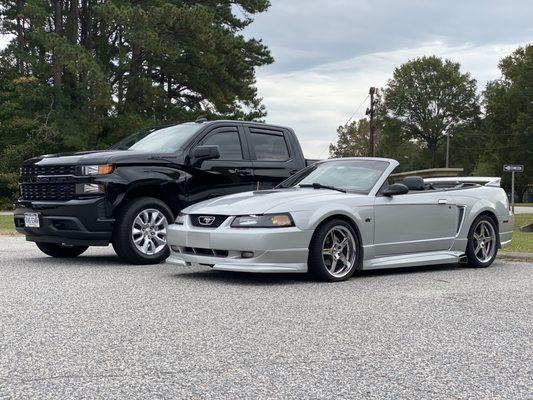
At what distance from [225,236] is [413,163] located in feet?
289

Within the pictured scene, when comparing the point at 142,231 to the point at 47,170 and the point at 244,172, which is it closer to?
the point at 47,170

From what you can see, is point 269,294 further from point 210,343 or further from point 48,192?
point 48,192

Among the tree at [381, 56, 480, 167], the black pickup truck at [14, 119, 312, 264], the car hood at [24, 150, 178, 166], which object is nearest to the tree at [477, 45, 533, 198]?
the tree at [381, 56, 480, 167]

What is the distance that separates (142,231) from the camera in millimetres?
9445

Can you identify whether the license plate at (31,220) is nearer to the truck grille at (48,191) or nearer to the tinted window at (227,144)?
the truck grille at (48,191)

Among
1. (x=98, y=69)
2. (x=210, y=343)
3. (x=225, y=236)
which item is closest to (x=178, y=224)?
(x=225, y=236)

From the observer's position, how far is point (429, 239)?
29.3 feet

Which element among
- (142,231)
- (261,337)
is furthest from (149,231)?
(261,337)

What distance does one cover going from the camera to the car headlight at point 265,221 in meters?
7.49

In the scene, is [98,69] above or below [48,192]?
above

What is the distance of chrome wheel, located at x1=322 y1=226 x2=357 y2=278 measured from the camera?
7.87 metres

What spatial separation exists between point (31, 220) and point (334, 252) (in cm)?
412

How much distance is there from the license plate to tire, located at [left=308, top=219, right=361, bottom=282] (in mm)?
3798

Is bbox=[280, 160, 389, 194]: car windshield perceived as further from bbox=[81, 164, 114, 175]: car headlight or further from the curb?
the curb
